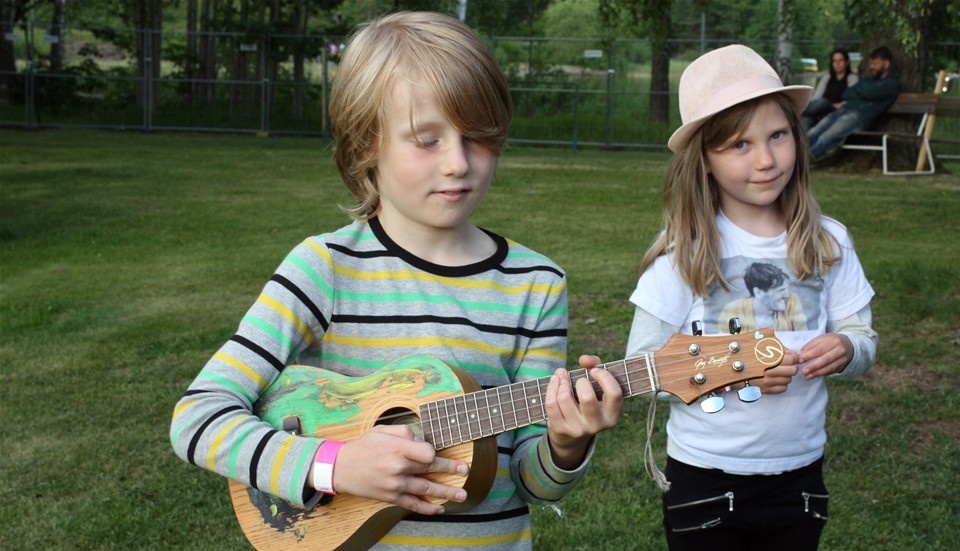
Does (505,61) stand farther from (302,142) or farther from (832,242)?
(832,242)

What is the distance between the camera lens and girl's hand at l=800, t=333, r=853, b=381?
2773 mm

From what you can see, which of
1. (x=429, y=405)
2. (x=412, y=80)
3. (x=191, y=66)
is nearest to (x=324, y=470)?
(x=429, y=405)

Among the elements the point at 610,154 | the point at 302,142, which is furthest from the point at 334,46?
→ the point at 610,154

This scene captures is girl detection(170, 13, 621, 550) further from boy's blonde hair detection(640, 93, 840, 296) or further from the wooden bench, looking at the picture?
the wooden bench

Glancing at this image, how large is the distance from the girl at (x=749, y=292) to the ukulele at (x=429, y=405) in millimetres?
673

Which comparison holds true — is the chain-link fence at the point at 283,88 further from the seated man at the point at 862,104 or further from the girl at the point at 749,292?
the girl at the point at 749,292

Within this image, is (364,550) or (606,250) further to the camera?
(606,250)

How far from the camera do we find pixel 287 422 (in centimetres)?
230

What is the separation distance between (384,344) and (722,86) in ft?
4.36

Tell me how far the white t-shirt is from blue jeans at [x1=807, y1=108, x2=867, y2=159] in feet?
38.8

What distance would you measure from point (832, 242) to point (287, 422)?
164 cm

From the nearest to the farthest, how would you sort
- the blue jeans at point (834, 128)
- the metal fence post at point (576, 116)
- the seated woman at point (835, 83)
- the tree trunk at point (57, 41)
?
1. the blue jeans at point (834, 128)
2. the seated woman at point (835, 83)
3. the metal fence post at point (576, 116)
4. the tree trunk at point (57, 41)

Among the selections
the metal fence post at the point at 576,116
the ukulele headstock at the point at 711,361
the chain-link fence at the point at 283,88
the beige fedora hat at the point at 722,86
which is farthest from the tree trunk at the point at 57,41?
the ukulele headstock at the point at 711,361

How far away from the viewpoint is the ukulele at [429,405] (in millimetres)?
2252
